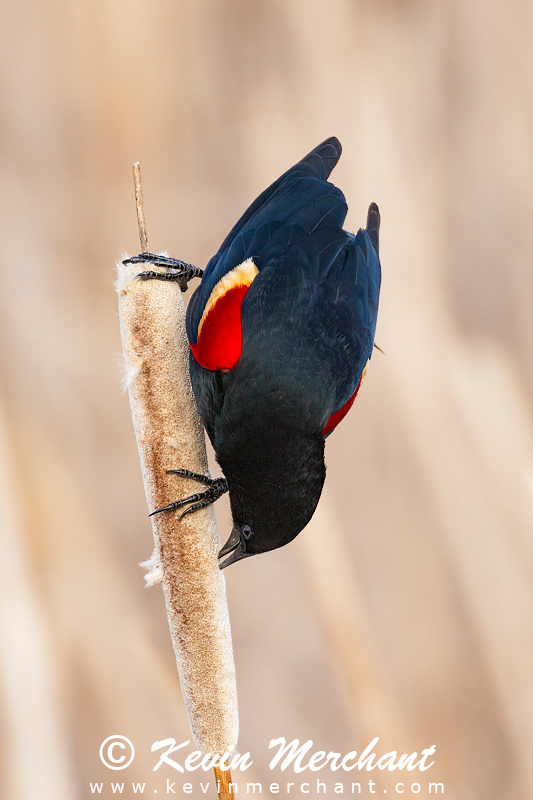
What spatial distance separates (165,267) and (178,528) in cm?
30

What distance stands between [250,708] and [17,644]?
337 millimetres

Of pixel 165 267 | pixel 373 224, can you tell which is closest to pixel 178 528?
pixel 165 267

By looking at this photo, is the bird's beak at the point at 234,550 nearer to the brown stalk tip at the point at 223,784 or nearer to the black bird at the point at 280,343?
the black bird at the point at 280,343

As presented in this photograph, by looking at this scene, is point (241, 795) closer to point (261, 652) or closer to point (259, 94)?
point (261, 652)

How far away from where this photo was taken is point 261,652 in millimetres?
801

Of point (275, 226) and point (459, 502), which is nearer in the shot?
point (275, 226)

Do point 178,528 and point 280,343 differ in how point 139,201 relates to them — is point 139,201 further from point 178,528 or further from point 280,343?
point 178,528

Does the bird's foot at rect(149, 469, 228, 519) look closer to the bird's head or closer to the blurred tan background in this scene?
the bird's head

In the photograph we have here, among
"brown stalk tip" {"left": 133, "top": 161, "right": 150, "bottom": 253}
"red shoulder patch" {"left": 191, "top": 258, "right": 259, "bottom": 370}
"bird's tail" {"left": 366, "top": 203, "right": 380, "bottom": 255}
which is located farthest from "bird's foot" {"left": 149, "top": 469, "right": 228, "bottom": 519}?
"bird's tail" {"left": 366, "top": 203, "right": 380, "bottom": 255}

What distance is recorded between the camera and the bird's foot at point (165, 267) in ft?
1.78

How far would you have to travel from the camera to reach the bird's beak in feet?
1.68

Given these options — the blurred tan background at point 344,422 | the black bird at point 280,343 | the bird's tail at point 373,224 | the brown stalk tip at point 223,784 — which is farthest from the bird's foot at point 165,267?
the brown stalk tip at point 223,784

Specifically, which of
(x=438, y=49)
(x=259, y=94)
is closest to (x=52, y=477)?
(x=259, y=94)

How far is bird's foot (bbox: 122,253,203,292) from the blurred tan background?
0.11 m
